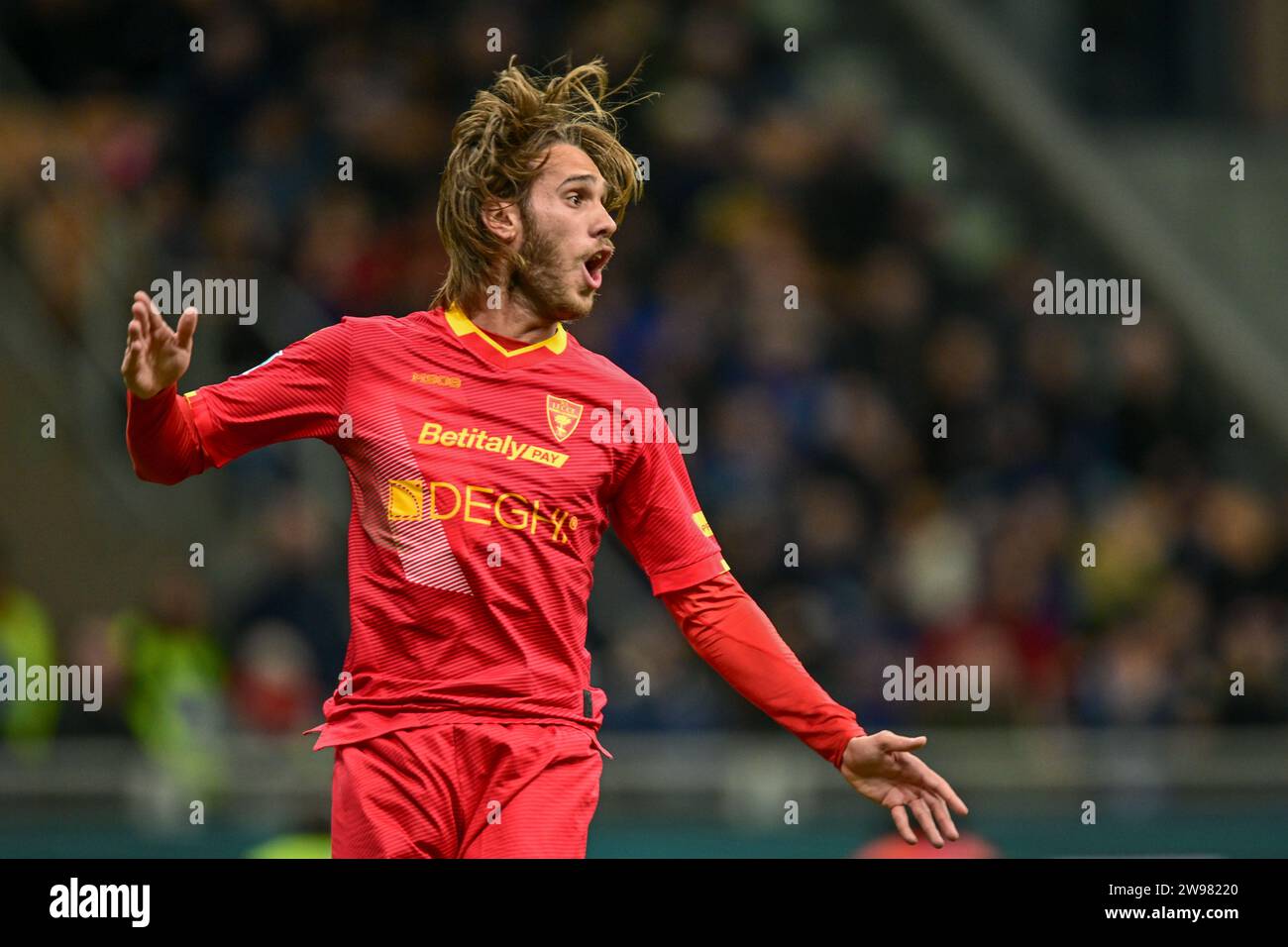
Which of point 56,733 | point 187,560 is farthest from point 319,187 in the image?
point 56,733

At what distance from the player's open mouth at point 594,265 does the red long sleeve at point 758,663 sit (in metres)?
0.82

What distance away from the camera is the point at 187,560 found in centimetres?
1293

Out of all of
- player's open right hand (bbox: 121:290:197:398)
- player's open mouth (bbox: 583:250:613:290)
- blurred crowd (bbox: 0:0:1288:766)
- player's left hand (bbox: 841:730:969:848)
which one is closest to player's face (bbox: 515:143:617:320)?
player's open mouth (bbox: 583:250:613:290)

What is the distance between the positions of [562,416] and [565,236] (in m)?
0.47

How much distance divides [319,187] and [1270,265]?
726 centimetres

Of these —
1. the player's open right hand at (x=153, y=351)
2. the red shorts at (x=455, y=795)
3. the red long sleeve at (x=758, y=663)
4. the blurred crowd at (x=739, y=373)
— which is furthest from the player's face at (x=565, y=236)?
the blurred crowd at (x=739, y=373)

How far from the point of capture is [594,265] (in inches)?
220

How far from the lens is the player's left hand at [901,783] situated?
17.0ft

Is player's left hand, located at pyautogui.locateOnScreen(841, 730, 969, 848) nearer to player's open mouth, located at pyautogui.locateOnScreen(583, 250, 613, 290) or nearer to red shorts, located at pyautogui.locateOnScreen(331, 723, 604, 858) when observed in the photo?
red shorts, located at pyautogui.locateOnScreen(331, 723, 604, 858)

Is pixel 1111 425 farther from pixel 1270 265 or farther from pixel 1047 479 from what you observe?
pixel 1270 265

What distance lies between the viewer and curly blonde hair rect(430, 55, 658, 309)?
18.3ft

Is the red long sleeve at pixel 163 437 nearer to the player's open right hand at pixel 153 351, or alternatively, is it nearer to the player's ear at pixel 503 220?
the player's open right hand at pixel 153 351

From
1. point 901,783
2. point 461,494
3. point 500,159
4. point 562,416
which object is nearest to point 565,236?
point 500,159

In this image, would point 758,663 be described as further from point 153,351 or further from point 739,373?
point 739,373
